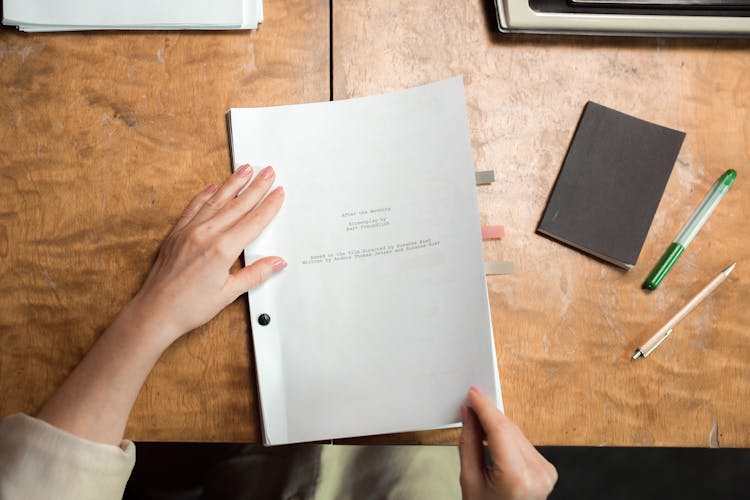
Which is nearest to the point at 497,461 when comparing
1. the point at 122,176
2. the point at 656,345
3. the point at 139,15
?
the point at 656,345

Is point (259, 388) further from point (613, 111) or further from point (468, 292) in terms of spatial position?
point (613, 111)

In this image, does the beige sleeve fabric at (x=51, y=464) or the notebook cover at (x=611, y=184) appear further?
the notebook cover at (x=611, y=184)

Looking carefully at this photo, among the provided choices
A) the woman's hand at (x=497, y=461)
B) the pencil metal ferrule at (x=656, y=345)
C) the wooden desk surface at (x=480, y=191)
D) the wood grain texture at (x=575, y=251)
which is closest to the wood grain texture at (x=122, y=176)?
the wooden desk surface at (x=480, y=191)

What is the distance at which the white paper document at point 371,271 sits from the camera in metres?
0.64

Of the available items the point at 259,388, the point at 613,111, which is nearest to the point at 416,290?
the point at 259,388

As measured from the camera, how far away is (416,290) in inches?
25.5

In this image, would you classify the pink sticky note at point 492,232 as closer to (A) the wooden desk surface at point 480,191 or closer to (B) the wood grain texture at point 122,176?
(A) the wooden desk surface at point 480,191

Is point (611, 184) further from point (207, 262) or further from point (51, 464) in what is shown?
point (51, 464)

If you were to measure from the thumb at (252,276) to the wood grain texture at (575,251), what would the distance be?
0.23 m

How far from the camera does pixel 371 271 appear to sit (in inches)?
25.7

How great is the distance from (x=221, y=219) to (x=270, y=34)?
0.25 metres

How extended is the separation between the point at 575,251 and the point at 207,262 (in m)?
0.42

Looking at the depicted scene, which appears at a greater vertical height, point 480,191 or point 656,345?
point 480,191


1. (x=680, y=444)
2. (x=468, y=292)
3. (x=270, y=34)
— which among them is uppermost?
(x=270, y=34)
